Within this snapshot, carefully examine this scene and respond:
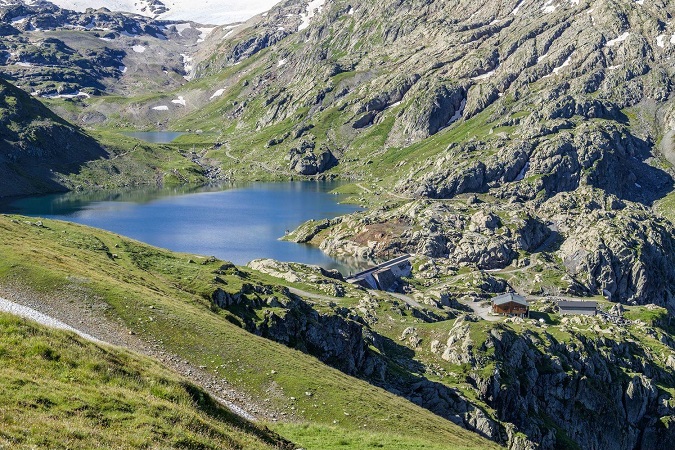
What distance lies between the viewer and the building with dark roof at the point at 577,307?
137 meters

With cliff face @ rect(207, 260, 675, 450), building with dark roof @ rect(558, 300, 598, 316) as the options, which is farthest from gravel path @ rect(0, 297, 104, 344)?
building with dark roof @ rect(558, 300, 598, 316)

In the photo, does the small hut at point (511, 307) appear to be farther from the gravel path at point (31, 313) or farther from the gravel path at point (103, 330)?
the gravel path at point (31, 313)

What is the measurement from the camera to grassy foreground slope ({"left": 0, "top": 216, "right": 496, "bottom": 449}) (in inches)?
1664

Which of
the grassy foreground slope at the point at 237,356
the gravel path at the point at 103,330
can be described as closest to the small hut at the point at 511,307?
the grassy foreground slope at the point at 237,356

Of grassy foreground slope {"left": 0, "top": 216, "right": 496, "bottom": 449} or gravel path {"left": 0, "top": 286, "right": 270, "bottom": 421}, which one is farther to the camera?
grassy foreground slope {"left": 0, "top": 216, "right": 496, "bottom": 449}

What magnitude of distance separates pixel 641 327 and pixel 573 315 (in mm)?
14067

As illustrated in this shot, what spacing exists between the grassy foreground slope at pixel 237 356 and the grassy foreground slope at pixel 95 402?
33.4 ft

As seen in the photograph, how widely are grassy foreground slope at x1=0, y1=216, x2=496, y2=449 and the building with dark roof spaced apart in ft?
295

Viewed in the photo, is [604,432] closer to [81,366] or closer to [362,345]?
[362,345]

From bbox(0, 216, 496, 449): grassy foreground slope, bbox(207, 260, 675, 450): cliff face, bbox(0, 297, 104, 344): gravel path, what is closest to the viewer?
bbox(0, 297, 104, 344): gravel path

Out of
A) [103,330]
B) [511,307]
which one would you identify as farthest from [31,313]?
[511,307]

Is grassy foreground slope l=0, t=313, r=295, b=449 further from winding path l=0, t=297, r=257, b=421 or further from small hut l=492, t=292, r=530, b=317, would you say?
small hut l=492, t=292, r=530, b=317

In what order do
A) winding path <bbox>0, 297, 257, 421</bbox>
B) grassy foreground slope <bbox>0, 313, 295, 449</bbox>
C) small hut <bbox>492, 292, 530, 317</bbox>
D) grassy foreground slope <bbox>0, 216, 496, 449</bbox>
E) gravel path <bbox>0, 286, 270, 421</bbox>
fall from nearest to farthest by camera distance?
grassy foreground slope <bbox>0, 313, 295, 449</bbox>, winding path <bbox>0, 297, 257, 421</bbox>, gravel path <bbox>0, 286, 270, 421</bbox>, grassy foreground slope <bbox>0, 216, 496, 449</bbox>, small hut <bbox>492, 292, 530, 317</bbox>

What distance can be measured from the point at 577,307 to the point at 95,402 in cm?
13326
